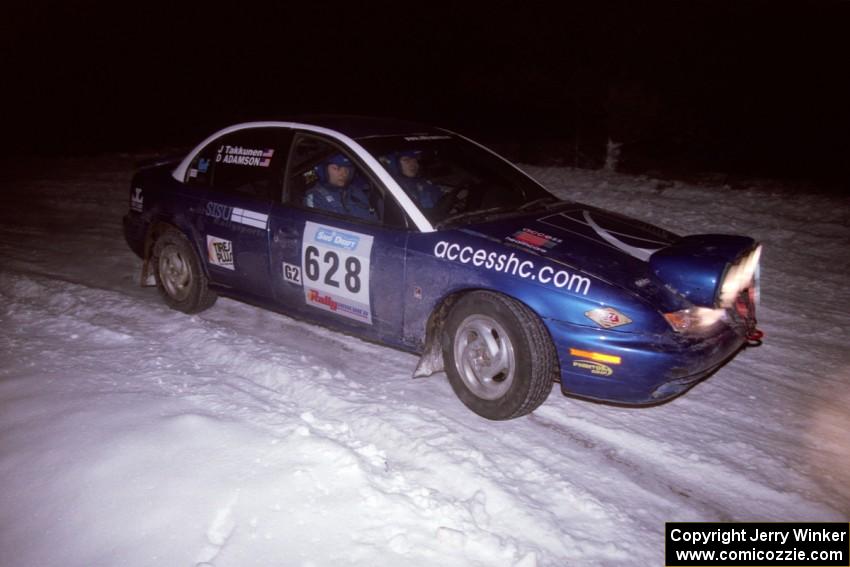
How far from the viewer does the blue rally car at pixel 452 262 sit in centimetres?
336

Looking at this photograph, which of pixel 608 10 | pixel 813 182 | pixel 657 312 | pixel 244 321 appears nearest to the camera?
pixel 657 312

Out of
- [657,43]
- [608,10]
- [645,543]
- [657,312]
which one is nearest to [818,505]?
[645,543]

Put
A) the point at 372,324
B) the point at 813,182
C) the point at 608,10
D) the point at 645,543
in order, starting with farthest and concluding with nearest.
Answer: the point at 608,10 < the point at 813,182 < the point at 372,324 < the point at 645,543

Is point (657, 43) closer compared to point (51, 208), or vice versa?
point (51, 208)

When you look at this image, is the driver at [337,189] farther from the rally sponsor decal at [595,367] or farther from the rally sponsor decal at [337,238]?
the rally sponsor decal at [595,367]

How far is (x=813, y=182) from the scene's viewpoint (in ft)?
29.7

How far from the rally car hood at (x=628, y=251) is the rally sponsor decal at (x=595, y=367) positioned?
447mm

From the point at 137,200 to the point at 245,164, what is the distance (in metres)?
1.41

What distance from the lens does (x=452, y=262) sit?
12.1 feet

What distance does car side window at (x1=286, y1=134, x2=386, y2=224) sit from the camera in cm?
438

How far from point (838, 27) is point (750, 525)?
11183 mm

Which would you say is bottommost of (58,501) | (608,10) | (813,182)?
(58,501)

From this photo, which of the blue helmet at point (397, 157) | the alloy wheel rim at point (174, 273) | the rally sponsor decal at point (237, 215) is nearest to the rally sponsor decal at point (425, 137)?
the blue helmet at point (397, 157)

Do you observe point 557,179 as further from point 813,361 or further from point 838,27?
point 813,361
